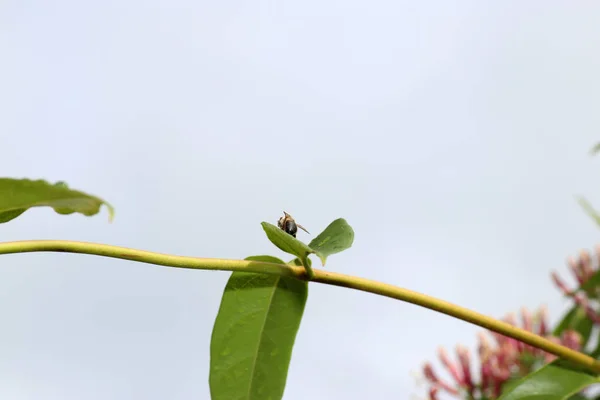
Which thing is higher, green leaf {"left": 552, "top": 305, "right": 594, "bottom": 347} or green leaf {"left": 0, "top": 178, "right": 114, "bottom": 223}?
green leaf {"left": 0, "top": 178, "right": 114, "bottom": 223}

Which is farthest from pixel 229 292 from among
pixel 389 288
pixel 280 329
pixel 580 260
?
pixel 580 260

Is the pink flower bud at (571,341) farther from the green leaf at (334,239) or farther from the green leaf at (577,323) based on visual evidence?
the green leaf at (334,239)

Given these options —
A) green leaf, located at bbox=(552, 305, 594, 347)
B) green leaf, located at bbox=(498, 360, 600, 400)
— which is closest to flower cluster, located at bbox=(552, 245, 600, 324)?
green leaf, located at bbox=(552, 305, 594, 347)

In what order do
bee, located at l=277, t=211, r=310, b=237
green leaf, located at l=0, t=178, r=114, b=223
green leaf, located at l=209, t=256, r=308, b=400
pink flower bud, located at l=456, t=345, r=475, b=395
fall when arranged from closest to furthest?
green leaf, located at l=0, t=178, r=114, b=223, green leaf, located at l=209, t=256, r=308, b=400, bee, located at l=277, t=211, r=310, b=237, pink flower bud, located at l=456, t=345, r=475, b=395

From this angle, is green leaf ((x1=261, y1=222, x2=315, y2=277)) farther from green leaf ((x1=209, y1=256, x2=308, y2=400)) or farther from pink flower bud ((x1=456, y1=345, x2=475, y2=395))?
pink flower bud ((x1=456, y1=345, x2=475, y2=395))

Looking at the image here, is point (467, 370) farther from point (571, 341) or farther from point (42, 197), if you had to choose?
point (42, 197)

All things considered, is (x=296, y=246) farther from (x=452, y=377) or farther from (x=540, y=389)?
(x=452, y=377)
